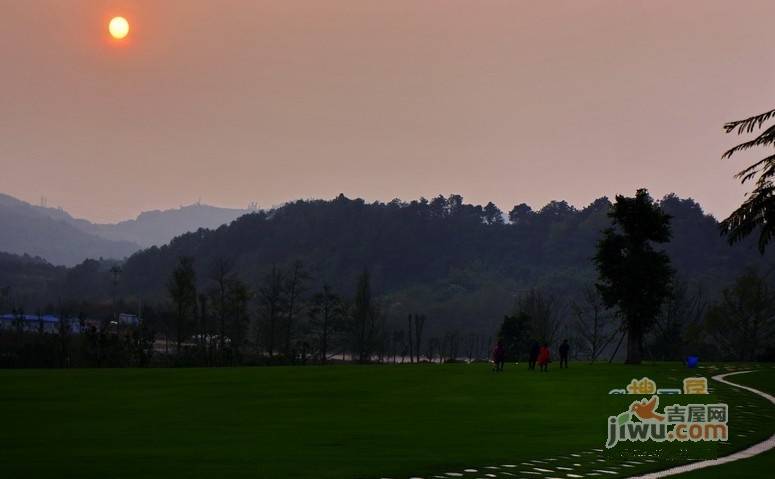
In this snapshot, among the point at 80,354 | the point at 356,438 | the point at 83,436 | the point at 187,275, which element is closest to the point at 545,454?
the point at 356,438

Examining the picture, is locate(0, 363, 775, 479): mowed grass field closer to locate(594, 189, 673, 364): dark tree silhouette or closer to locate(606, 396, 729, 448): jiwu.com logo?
locate(606, 396, 729, 448): jiwu.com logo

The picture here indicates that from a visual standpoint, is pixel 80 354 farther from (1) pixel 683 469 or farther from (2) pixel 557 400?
(1) pixel 683 469

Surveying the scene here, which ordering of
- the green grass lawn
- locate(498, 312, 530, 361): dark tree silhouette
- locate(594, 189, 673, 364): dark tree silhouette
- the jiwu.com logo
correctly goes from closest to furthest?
the green grass lawn → the jiwu.com logo → locate(594, 189, 673, 364): dark tree silhouette → locate(498, 312, 530, 361): dark tree silhouette

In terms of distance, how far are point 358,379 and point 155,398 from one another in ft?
63.2

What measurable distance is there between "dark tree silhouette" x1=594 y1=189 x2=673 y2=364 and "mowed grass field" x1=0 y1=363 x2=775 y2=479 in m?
31.9

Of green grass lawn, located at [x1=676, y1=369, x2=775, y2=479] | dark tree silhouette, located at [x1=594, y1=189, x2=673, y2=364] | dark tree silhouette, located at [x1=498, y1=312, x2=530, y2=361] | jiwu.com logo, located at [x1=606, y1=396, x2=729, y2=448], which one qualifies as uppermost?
dark tree silhouette, located at [x1=594, y1=189, x2=673, y2=364]

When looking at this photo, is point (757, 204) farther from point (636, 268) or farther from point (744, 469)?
point (636, 268)

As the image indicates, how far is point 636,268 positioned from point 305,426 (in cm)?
6303

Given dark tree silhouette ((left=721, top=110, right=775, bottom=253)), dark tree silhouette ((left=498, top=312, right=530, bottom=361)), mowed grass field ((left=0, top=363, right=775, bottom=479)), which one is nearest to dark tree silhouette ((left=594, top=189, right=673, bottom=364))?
dark tree silhouette ((left=498, top=312, right=530, bottom=361))

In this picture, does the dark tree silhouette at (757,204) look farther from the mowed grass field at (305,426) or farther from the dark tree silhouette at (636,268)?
the dark tree silhouette at (636,268)

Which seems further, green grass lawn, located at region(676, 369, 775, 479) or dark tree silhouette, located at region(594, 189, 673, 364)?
dark tree silhouette, located at region(594, 189, 673, 364)

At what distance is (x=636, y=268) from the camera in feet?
301

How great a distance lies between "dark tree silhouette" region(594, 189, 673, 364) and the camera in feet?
301

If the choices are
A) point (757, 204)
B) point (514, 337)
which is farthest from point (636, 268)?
point (757, 204)
